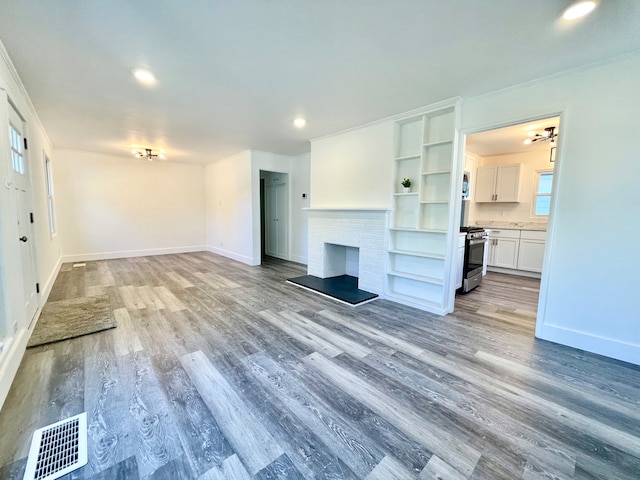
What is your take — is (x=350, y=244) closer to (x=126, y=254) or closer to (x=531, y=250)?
(x=531, y=250)

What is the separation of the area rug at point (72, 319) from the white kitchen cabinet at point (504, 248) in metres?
6.68

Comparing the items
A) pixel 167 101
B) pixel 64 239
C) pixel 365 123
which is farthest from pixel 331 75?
pixel 64 239

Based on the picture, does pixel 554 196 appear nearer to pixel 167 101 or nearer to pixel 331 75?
pixel 331 75

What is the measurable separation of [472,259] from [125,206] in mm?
7888

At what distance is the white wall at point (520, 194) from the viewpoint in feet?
18.2

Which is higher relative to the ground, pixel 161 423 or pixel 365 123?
pixel 365 123

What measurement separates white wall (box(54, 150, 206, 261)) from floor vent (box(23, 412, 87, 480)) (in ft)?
20.6

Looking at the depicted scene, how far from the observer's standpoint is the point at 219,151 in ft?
19.5

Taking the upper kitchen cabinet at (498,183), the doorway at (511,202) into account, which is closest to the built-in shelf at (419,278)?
the doorway at (511,202)

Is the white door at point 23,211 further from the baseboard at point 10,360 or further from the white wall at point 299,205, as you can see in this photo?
the white wall at point 299,205

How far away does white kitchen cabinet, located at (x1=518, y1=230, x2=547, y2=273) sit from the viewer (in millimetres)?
5105

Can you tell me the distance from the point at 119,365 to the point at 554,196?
4.29 meters

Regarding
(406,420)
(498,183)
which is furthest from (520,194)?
(406,420)

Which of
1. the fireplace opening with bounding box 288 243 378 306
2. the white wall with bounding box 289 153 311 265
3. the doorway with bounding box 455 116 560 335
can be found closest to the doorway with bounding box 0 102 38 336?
the fireplace opening with bounding box 288 243 378 306
